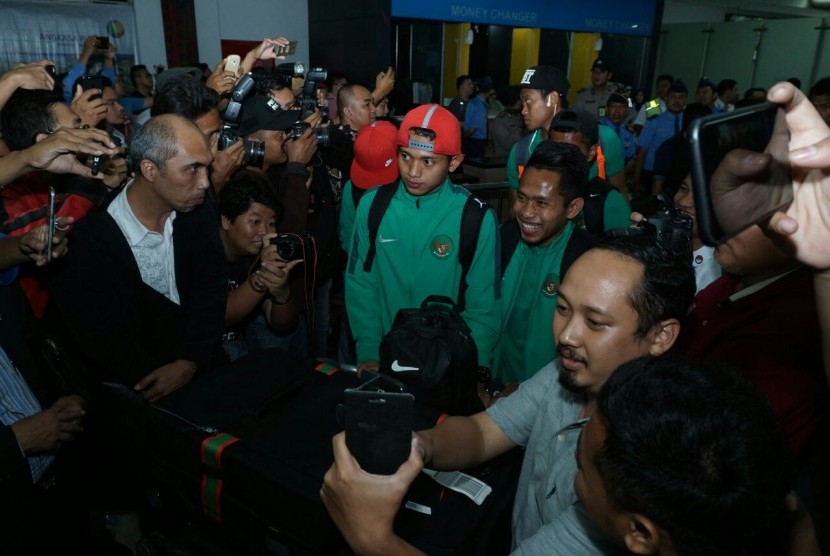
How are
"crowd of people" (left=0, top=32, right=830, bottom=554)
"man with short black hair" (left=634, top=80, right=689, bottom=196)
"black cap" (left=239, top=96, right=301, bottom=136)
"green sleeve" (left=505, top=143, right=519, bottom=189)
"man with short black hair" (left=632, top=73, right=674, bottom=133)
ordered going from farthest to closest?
"man with short black hair" (left=634, top=80, right=689, bottom=196) < "man with short black hair" (left=632, top=73, right=674, bottom=133) < "green sleeve" (left=505, top=143, right=519, bottom=189) < "black cap" (left=239, top=96, right=301, bottom=136) < "crowd of people" (left=0, top=32, right=830, bottom=554)

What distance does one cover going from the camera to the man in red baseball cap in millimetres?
2299

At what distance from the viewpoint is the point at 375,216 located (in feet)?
7.93

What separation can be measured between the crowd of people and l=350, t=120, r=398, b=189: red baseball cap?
0.01 m

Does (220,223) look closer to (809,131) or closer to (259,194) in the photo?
(259,194)

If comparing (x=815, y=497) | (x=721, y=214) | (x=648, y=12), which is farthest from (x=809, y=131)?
(x=648, y=12)

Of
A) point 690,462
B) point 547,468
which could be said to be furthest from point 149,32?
point 690,462

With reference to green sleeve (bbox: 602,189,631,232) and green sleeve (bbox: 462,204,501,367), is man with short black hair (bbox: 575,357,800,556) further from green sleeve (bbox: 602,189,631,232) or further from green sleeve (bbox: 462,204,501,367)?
green sleeve (bbox: 602,189,631,232)

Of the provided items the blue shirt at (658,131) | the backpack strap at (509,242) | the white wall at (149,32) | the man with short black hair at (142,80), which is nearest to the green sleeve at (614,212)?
the backpack strap at (509,242)

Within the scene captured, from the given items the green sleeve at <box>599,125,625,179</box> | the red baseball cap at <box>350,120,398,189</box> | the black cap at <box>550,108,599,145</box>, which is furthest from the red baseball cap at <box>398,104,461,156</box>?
the green sleeve at <box>599,125,625,179</box>

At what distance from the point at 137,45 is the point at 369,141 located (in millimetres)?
7242

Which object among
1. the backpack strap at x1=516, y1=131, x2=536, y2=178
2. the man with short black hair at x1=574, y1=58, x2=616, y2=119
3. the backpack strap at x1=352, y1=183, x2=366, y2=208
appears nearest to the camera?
the backpack strap at x1=352, y1=183, x2=366, y2=208

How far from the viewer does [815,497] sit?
1.51 metres

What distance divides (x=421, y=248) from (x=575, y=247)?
2.12 feet

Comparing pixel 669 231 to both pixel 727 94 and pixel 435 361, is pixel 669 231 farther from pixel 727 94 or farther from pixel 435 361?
pixel 727 94
